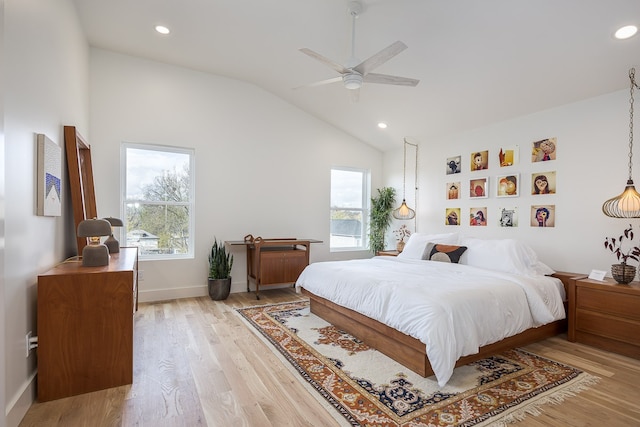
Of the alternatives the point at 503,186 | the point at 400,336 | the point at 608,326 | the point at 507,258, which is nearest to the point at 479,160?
the point at 503,186

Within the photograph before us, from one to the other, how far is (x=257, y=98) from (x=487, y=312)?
4482mm

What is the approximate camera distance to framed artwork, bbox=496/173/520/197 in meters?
4.38

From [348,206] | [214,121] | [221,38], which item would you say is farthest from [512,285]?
[214,121]

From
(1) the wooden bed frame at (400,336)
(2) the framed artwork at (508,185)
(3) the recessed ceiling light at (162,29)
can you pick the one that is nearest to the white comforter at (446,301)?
(1) the wooden bed frame at (400,336)

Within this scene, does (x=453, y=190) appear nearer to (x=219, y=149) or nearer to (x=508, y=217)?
(x=508, y=217)

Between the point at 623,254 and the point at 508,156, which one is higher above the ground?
the point at 508,156

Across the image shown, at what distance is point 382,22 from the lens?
327cm

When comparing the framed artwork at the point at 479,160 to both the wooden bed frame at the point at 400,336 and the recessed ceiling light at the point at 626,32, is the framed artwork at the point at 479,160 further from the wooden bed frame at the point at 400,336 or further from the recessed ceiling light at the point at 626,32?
the recessed ceiling light at the point at 626,32

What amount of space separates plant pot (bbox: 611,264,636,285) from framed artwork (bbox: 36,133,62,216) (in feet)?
16.1

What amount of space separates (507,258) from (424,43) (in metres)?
2.53

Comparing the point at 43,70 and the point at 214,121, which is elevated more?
the point at 214,121

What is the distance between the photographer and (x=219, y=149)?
5090 mm

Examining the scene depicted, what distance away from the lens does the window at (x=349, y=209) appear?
6.30 metres

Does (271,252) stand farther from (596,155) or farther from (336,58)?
(596,155)
